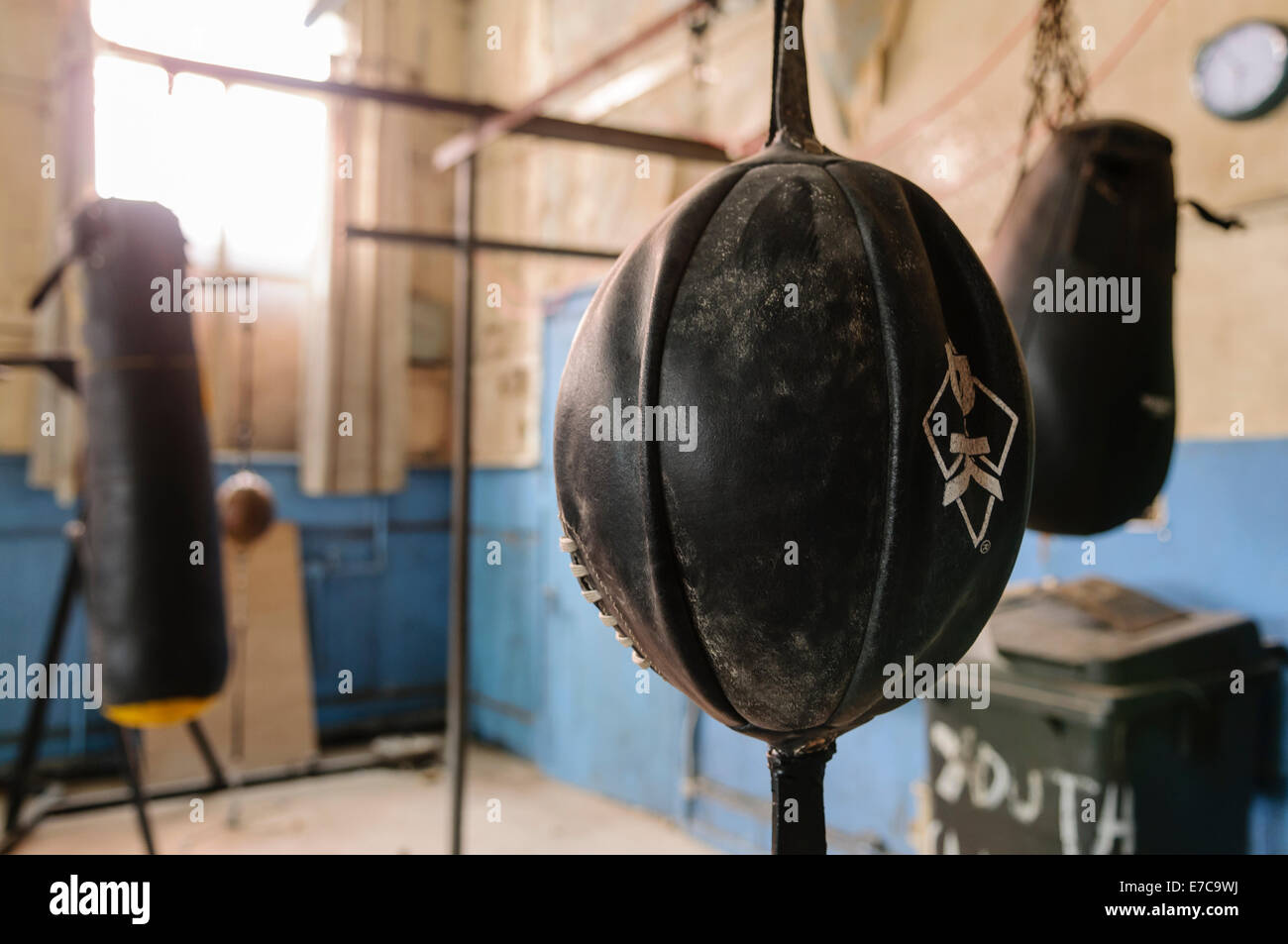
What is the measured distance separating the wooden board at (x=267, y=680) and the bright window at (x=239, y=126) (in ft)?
5.61

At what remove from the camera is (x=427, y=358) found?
6.21m

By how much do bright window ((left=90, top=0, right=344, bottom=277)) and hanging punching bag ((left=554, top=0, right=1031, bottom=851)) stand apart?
15.6 ft

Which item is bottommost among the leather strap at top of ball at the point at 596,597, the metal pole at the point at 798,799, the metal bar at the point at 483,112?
the metal pole at the point at 798,799

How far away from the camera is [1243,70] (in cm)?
229

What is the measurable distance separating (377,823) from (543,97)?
341cm

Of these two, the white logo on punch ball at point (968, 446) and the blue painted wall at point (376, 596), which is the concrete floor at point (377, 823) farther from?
the white logo on punch ball at point (968, 446)

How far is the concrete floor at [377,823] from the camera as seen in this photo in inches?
164

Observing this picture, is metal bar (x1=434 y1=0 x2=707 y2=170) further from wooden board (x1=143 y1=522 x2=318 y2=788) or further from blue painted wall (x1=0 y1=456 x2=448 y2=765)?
blue painted wall (x1=0 y1=456 x2=448 y2=765)

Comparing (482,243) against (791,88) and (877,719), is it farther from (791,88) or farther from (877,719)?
(791,88)

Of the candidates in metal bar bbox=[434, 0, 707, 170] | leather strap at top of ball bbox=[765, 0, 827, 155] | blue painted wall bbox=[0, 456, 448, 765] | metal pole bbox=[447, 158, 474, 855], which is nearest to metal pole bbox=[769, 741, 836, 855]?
leather strap at top of ball bbox=[765, 0, 827, 155]

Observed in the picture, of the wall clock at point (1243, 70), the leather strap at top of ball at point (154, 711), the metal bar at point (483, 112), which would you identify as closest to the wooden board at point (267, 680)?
the leather strap at top of ball at point (154, 711)

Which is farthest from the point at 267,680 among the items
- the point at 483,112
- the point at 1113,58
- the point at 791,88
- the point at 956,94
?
the point at 791,88

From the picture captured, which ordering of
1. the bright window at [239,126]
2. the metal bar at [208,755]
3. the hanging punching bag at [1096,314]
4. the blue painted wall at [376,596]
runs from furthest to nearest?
1. the blue painted wall at [376,596]
2. the bright window at [239,126]
3. the metal bar at [208,755]
4. the hanging punching bag at [1096,314]

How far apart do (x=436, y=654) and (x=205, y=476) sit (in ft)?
12.5
